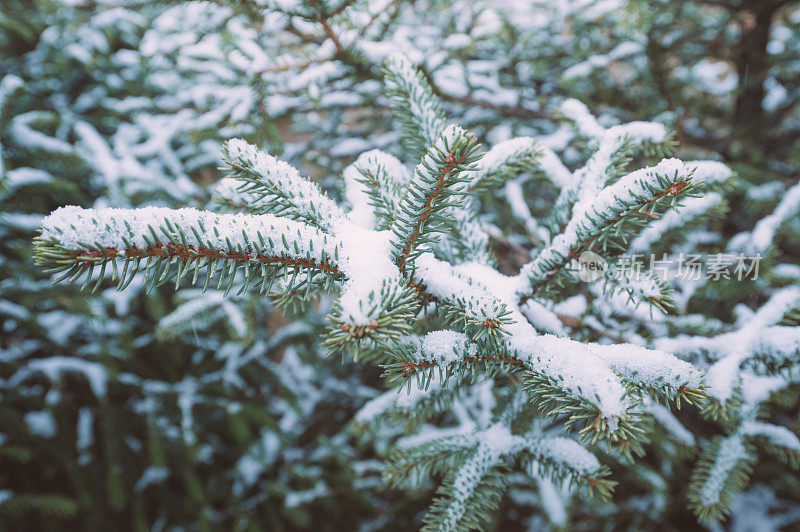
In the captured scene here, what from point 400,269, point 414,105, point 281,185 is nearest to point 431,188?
point 400,269

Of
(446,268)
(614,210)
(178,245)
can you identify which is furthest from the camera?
(446,268)

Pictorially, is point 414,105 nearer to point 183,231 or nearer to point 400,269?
point 400,269

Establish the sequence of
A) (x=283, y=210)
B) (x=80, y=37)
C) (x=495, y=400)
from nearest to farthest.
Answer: (x=283, y=210) → (x=495, y=400) → (x=80, y=37)

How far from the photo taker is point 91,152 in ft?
7.25

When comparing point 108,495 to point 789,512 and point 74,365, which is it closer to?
point 74,365

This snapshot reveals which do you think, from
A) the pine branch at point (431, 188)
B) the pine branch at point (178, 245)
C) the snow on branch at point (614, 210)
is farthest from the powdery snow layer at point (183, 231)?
the snow on branch at point (614, 210)

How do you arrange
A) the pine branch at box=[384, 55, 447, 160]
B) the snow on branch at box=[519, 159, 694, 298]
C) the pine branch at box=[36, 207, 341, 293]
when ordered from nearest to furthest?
the pine branch at box=[36, 207, 341, 293], the snow on branch at box=[519, 159, 694, 298], the pine branch at box=[384, 55, 447, 160]

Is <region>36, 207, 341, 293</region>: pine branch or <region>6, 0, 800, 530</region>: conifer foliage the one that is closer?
<region>36, 207, 341, 293</region>: pine branch

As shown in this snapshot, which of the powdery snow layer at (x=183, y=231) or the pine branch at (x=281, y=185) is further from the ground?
the pine branch at (x=281, y=185)

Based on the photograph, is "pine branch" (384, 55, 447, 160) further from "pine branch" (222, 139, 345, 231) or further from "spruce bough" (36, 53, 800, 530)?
"pine branch" (222, 139, 345, 231)

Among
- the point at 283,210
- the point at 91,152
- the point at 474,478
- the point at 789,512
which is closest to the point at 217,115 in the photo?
the point at 91,152

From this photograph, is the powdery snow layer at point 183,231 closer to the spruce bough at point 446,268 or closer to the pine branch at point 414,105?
the spruce bough at point 446,268

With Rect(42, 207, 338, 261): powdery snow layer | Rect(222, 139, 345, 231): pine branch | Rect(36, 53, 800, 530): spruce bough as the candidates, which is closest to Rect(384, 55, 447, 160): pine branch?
Rect(36, 53, 800, 530): spruce bough

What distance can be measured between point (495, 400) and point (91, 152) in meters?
2.26
